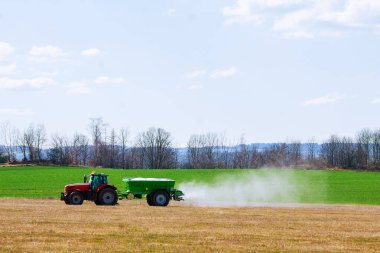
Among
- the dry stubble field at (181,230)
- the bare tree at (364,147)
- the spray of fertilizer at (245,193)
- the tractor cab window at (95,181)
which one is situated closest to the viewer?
the dry stubble field at (181,230)

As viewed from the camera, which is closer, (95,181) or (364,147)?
(95,181)

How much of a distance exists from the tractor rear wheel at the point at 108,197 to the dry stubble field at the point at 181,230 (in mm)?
3641

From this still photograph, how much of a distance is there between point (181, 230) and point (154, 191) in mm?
16272

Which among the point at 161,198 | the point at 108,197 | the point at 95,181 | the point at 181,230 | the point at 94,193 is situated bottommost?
the point at 181,230

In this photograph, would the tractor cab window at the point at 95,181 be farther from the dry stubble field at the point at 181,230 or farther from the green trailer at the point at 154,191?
the dry stubble field at the point at 181,230

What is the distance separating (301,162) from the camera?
175 metres

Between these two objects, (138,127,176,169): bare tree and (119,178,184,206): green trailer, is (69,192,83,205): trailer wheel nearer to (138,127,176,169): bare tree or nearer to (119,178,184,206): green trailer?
(119,178,184,206): green trailer

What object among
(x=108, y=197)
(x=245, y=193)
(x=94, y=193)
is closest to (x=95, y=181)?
(x=94, y=193)

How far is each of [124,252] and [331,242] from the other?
8046mm

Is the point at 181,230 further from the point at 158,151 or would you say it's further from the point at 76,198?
the point at 158,151

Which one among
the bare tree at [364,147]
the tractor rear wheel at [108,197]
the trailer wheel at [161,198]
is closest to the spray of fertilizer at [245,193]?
the trailer wheel at [161,198]

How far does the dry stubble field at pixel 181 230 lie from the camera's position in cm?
2311

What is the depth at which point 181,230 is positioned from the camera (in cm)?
2784

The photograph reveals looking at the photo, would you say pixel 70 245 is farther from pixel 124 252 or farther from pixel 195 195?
pixel 195 195
